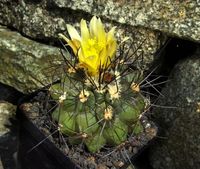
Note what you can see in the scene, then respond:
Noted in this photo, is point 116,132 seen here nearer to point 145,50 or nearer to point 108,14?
point 145,50

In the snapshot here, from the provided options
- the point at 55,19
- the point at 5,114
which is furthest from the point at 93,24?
the point at 5,114

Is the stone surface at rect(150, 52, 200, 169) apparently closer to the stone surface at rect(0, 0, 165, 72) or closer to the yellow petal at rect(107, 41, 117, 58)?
the stone surface at rect(0, 0, 165, 72)

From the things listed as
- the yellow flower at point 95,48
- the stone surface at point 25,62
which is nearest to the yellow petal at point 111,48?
the yellow flower at point 95,48

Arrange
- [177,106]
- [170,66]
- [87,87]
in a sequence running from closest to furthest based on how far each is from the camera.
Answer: [87,87], [177,106], [170,66]

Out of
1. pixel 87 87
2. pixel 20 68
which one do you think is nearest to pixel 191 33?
pixel 87 87

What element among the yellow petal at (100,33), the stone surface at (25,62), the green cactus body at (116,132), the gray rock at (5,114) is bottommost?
the gray rock at (5,114)

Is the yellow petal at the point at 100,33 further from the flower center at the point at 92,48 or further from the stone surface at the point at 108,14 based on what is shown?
the stone surface at the point at 108,14

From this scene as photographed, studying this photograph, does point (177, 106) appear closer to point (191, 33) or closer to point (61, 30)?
point (191, 33)
